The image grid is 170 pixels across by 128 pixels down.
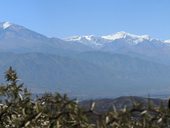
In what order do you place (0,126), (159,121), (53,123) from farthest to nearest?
(0,126)
(53,123)
(159,121)

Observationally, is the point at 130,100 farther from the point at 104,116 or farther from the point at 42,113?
the point at 42,113

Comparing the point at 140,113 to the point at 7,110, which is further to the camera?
the point at 7,110

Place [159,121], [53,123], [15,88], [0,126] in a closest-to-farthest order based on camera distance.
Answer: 1. [159,121]
2. [53,123]
3. [0,126]
4. [15,88]

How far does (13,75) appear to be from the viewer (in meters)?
4.39

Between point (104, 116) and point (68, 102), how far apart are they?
0.28 m

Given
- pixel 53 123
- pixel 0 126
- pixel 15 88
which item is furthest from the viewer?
pixel 15 88

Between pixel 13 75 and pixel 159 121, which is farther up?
pixel 13 75

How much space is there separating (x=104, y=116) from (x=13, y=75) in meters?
1.86

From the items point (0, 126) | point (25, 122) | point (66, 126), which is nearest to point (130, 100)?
point (66, 126)

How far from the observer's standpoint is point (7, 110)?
11.3ft

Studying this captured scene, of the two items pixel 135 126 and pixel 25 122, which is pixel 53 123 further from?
pixel 135 126

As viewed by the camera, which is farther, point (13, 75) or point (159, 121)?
point (13, 75)

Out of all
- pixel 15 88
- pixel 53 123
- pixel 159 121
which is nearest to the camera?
pixel 159 121

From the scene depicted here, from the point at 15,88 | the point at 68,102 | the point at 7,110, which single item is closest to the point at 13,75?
the point at 15,88
